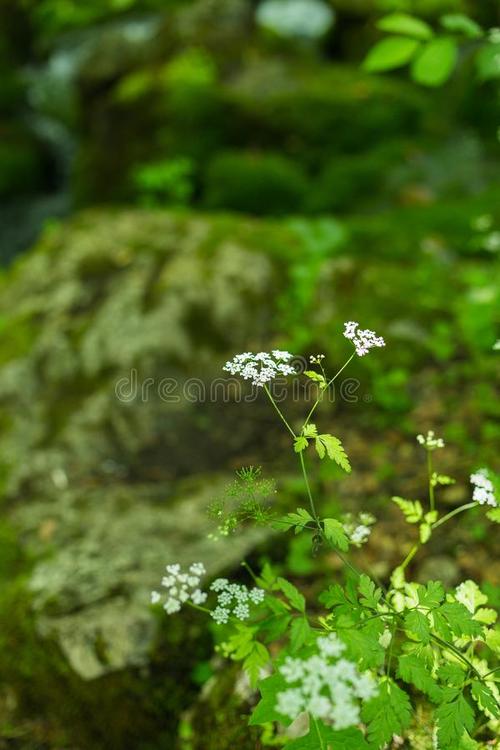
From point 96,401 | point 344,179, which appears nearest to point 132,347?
point 96,401

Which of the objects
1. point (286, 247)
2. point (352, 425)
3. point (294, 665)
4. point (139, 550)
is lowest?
point (352, 425)

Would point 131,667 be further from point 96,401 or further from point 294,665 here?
point 96,401

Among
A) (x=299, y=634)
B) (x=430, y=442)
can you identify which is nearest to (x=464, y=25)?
(x=430, y=442)

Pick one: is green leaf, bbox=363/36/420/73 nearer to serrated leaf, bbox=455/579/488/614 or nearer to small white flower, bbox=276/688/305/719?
serrated leaf, bbox=455/579/488/614

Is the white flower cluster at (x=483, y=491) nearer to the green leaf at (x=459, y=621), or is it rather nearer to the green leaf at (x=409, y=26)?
the green leaf at (x=459, y=621)

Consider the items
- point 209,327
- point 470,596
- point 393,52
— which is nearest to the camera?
point 470,596

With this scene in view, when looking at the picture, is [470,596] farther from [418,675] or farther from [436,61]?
[436,61]
